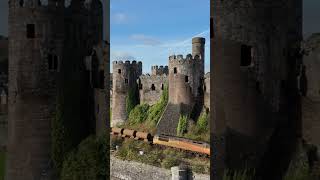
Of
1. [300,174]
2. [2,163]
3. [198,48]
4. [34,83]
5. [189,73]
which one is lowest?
[2,163]

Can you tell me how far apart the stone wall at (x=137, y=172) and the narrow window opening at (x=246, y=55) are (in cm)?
1244

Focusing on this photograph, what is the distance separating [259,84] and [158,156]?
17888 millimetres

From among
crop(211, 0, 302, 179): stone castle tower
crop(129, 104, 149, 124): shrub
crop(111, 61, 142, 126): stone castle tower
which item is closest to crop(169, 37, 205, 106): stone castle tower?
crop(129, 104, 149, 124): shrub

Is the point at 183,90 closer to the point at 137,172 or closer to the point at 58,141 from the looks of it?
the point at 137,172

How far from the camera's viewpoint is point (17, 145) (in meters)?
15.2

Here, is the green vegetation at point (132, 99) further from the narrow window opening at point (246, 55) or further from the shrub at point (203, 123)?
the narrow window opening at point (246, 55)

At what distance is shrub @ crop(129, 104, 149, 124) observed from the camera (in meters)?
45.8

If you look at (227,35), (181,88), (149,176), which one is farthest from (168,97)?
(227,35)

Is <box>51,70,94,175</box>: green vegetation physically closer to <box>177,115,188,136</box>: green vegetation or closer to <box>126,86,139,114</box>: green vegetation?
<box>177,115,188,136</box>: green vegetation

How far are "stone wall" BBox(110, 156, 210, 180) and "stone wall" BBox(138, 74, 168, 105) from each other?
1421cm

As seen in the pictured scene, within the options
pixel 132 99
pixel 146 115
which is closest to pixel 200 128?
pixel 146 115

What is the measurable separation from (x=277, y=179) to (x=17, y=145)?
7.94 m

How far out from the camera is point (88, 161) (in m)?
15.7

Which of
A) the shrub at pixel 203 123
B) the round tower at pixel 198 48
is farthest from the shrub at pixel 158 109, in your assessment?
the shrub at pixel 203 123
